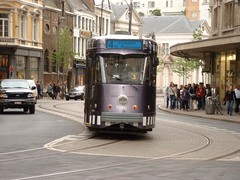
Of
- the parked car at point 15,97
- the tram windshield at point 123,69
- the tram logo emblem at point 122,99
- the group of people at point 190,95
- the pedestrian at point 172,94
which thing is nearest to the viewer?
the tram logo emblem at point 122,99

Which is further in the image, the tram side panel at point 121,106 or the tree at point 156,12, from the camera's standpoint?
the tree at point 156,12

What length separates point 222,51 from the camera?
47406 mm

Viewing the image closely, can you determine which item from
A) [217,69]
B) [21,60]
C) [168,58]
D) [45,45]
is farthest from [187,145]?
[168,58]

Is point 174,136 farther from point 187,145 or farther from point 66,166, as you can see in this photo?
point 66,166

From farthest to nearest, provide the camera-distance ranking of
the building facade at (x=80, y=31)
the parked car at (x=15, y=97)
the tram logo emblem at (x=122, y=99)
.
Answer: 1. the building facade at (x=80, y=31)
2. the parked car at (x=15, y=97)
3. the tram logo emblem at (x=122, y=99)

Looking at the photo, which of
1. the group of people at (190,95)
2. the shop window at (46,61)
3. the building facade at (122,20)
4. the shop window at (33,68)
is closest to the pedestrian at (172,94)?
the group of people at (190,95)

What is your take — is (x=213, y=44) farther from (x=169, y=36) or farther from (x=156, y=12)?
(x=156, y=12)

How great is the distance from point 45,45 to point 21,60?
23.5ft

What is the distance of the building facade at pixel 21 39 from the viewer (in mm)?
63900

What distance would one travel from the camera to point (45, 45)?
73.3 meters

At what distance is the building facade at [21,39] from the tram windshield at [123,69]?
44700 millimetres

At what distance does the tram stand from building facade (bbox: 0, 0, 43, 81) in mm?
44605

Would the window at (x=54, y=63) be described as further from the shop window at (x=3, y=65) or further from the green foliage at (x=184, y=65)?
the green foliage at (x=184, y=65)

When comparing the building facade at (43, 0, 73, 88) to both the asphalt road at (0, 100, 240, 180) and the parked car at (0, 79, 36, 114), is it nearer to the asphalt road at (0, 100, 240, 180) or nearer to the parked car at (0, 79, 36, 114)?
the parked car at (0, 79, 36, 114)
